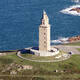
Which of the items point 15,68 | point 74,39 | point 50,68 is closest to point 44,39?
point 50,68

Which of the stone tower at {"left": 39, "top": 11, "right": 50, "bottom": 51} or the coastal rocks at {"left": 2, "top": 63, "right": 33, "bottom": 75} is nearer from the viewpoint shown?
the coastal rocks at {"left": 2, "top": 63, "right": 33, "bottom": 75}

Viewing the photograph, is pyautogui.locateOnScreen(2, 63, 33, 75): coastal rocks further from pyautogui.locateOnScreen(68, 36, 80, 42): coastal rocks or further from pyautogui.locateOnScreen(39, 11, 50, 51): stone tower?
pyautogui.locateOnScreen(68, 36, 80, 42): coastal rocks

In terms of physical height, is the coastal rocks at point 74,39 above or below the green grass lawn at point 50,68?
above

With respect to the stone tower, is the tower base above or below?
below

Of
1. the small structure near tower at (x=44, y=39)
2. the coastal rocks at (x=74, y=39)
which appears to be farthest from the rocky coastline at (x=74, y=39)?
the small structure near tower at (x=44, y=39)

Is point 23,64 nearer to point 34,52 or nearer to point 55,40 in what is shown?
point 34,52

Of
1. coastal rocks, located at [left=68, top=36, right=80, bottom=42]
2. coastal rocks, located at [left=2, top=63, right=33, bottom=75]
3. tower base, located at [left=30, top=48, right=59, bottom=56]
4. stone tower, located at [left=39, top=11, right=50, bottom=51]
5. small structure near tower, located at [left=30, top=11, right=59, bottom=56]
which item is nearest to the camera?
coastal rocks, located at [left=2, top=63, right=33, bottom=75]

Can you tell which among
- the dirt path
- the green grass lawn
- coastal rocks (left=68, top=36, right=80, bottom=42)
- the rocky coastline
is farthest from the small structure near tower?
coastal rocks (left=68, top=36, right=80, bottom=42)

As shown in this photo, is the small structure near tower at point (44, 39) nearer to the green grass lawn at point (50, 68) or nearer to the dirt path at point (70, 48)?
the green grass lawn at point (50, 68)

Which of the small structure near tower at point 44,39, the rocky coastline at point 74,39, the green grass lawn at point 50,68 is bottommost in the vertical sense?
the green grass lawn at point 50,68
